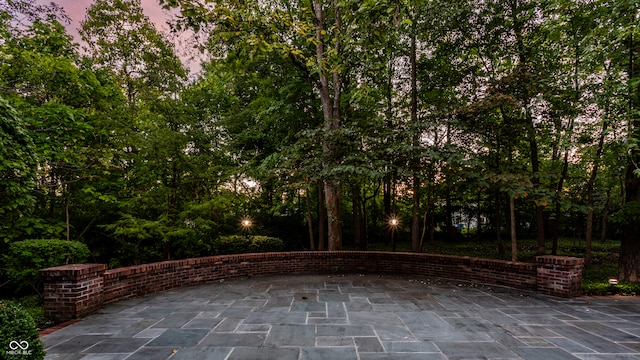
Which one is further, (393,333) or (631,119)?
(631,119)

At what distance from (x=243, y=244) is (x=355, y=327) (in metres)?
6.27

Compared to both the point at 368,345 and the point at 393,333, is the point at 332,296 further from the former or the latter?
the point at 368,345

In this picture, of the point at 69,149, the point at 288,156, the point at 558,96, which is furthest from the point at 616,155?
the point at 69,149

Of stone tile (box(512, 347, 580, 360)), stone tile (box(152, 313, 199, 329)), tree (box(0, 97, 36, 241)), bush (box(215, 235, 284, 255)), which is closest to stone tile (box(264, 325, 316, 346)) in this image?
stone tile (box(152, 313, 199, 329))

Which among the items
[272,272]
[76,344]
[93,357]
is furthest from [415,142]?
[76,344]

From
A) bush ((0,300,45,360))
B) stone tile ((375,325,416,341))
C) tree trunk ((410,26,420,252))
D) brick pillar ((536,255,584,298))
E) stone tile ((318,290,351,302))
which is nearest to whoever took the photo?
bush ((0,300,45,360))

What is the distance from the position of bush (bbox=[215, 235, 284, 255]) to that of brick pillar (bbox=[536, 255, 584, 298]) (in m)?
7.33

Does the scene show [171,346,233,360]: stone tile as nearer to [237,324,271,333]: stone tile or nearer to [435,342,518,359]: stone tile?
[237,324,271,333]: stone tile

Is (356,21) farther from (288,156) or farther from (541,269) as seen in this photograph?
(541,269)

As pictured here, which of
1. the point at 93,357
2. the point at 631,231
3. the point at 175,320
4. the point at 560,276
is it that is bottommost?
the point at 175,320

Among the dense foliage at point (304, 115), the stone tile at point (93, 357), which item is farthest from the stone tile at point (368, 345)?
the dense foliage at point (304, 115)

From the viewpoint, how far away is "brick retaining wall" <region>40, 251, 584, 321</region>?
13.7 feet

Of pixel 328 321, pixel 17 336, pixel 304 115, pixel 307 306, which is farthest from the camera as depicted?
pixel 304 115

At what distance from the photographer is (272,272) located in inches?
305
